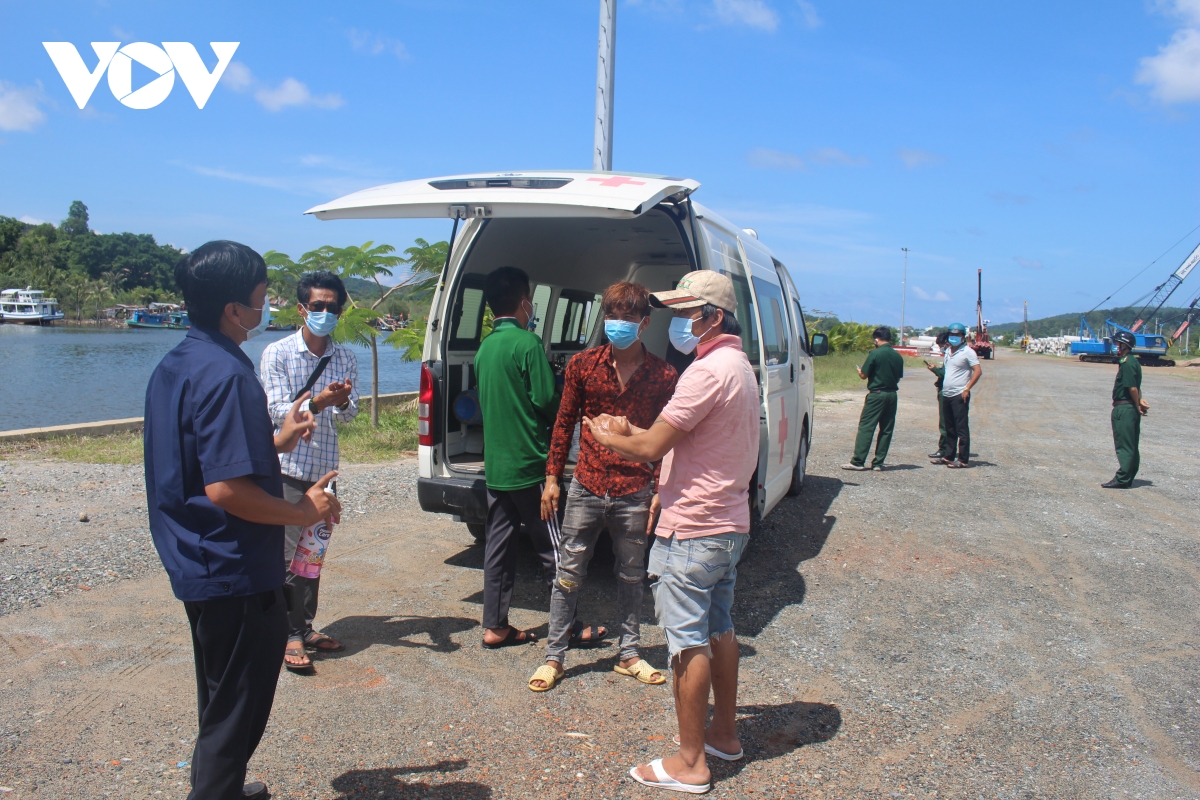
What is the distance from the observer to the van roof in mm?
3859

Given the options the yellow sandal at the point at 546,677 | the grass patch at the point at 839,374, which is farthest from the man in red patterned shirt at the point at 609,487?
the grass patch at the point at 839,374

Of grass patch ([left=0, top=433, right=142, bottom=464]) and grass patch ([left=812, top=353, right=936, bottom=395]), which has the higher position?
grass patch ([left=812, top=353, right=936, bottom=395])

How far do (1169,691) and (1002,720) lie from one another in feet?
3.40

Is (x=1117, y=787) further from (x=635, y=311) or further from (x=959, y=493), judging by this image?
(x=959, y=493)

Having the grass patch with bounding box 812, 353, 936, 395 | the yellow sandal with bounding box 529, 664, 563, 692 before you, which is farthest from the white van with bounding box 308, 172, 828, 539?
the grass patch with bounding box 812, 353, 936, 395

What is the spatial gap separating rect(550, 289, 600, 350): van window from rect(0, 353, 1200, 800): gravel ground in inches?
94.1

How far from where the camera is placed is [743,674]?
13.0 feet

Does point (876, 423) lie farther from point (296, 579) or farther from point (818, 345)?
point (296, 579)

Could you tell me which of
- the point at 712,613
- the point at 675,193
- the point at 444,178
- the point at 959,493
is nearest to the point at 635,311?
the point at 675,193

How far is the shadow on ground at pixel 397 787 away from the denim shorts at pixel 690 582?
87cm

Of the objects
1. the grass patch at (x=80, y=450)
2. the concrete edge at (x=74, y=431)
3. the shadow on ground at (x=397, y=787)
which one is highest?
the concrete edge at (x=74, y=431)

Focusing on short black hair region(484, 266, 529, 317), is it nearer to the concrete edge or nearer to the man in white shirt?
the concrete edge

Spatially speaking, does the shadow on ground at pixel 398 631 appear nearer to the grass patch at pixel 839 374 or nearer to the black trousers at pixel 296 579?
the black trousers at pixel 296 579

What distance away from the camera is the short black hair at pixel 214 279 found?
7.29 ft
